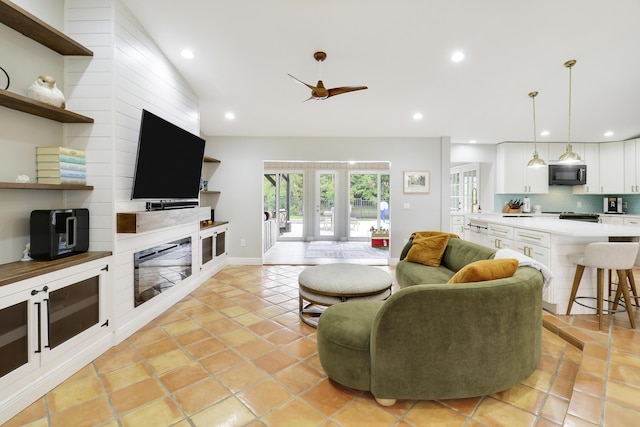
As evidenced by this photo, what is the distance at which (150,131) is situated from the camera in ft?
8.81

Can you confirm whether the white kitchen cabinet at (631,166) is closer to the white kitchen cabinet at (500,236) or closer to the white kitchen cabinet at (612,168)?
the white kitchen cabinet at (612,168)

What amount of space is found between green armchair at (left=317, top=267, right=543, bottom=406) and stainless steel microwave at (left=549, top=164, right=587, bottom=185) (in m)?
5.83

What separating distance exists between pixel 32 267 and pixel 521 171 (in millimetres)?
7560

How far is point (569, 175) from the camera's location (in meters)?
6.11

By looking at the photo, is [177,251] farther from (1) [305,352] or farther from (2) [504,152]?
(2) [504,152]

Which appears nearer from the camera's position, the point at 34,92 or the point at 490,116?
the point at 34,92

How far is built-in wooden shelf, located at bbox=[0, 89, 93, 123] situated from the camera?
1783mm

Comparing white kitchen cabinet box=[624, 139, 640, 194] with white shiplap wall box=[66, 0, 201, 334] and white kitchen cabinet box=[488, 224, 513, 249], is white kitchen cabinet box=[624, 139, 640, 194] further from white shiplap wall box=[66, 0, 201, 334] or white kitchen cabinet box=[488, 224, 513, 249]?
white shiplap wall box=[66, 0, 201, 334]

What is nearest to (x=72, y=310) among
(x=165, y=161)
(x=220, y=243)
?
(x=165, y=161)

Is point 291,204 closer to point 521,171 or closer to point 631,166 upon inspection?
point 521,171

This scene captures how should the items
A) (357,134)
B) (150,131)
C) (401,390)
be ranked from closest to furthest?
(401,390), (150,131), (357,134)

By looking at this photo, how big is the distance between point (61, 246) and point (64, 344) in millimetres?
675

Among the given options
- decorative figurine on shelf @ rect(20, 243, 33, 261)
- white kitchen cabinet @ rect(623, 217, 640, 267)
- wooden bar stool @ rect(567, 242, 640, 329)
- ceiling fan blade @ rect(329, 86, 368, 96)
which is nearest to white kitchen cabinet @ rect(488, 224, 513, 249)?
wooden bar stool @ rect(567, 242, 640, 329)

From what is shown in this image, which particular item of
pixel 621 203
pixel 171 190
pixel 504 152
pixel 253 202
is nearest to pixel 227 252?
pixel 253 202
